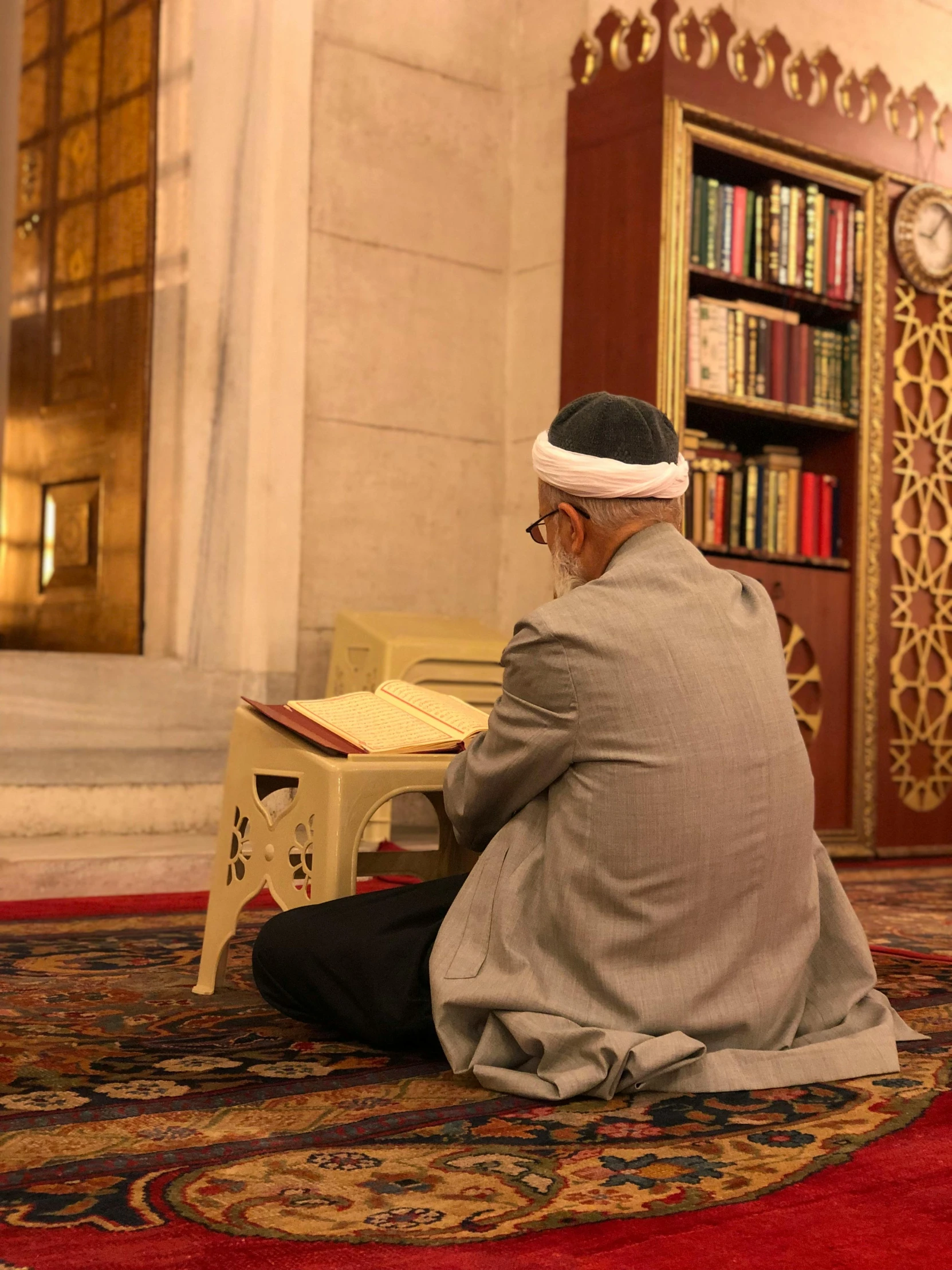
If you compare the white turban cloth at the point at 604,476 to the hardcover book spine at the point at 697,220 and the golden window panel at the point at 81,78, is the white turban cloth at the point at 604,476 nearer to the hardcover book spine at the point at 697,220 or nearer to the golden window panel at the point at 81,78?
the hardcover book spine at the point at 697,220

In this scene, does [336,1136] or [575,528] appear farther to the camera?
[575,528]

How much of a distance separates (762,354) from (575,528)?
10.5 ft

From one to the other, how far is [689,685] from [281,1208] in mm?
825

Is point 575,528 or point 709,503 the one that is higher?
point 709,503

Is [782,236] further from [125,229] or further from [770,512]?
[125,229]

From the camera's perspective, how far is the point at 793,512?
5180 millimetres

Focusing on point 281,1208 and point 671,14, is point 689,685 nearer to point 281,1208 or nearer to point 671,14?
point 281,1208

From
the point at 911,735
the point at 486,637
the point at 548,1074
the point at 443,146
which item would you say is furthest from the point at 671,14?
the point at 548,1074

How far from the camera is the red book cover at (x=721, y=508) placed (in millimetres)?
4965

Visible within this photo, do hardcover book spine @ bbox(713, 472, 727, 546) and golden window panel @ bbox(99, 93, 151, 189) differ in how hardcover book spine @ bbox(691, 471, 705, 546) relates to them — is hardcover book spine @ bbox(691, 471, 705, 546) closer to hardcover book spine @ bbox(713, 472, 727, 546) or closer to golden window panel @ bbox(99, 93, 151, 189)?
hardcover book spine @ bbox(713, 472, 727, 546)

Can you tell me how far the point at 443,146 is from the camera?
5.29 metres

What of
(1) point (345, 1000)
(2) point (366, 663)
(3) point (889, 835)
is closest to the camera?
(1) point (345, 1000)

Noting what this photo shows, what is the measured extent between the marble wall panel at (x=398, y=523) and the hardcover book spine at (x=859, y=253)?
141 centimetres

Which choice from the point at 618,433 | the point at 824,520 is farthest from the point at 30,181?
the point at 618,433
